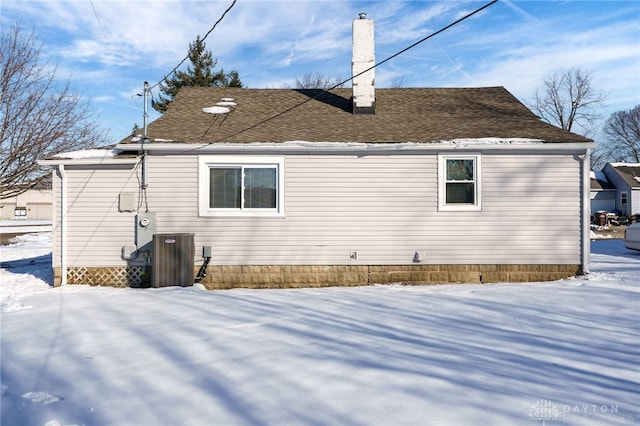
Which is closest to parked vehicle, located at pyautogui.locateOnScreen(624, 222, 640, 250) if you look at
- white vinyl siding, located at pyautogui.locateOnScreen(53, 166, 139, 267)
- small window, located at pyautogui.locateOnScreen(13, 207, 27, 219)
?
white vinyl siding, located at pyautogui.locateOnScreen(53, 166, 139, 267)

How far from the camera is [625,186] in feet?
114

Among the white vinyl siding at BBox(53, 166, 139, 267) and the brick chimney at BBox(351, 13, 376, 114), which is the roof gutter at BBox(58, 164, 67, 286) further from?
the brick chimney at BBox(351, 13, 376, 114)

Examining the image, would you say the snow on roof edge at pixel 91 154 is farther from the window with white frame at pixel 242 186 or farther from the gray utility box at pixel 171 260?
the gray utility box at pixel 171 260

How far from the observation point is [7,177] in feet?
50.3

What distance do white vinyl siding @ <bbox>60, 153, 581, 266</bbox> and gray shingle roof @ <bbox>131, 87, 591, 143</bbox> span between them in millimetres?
637

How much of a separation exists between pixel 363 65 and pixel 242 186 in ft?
16.1

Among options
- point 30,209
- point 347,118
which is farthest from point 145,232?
point 30,209

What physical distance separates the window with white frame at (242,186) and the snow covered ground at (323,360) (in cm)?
216

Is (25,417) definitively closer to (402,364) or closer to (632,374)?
(402,364)

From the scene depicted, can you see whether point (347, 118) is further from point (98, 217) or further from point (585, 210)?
point (98, 217)

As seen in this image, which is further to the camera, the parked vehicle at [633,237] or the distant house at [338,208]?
the parked vehicle at [633,237]

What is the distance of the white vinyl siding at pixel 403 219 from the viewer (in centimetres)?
866

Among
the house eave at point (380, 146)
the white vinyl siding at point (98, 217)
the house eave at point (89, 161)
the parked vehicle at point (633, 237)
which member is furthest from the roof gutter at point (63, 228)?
the parked vehicle at point (633, 237)

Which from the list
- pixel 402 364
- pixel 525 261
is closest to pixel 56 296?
pixel 402 364
